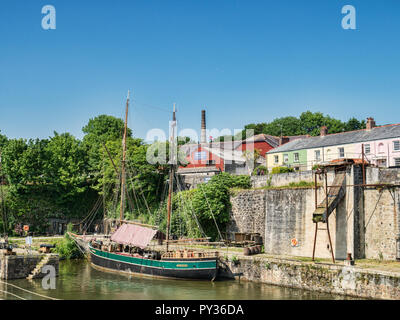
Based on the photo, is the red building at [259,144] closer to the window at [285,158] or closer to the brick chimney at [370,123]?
the window at [285,158]

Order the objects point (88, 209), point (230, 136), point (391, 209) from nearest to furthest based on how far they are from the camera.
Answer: point (391, 209) < point (88, 209) < point (230, 136)

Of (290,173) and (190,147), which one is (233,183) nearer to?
(290,173)

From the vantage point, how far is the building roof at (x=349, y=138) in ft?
124

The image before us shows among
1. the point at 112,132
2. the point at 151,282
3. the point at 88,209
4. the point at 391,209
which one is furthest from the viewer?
the point at 112,132

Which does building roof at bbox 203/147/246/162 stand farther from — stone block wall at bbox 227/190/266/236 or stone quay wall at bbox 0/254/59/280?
stone quay wall at bbox 0/254/59/280

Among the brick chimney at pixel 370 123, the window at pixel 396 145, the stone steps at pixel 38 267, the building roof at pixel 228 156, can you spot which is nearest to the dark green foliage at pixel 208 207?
the stone steps at pixel 38 267

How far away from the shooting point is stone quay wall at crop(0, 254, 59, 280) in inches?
1030

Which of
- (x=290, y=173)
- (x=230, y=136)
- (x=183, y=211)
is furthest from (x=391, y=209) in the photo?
(x=230, y=136)

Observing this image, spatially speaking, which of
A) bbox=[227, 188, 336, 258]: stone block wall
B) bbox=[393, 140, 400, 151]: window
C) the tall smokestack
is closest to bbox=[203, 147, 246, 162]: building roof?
the tall smokestack

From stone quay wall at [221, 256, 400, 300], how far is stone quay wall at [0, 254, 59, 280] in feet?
41.3

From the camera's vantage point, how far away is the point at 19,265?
2666 centimetres

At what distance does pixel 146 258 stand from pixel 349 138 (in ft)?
77.5
